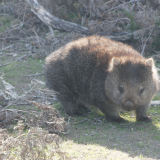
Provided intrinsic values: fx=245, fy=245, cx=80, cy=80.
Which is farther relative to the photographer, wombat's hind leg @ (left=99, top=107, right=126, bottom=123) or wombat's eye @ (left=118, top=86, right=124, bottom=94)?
wombat's hind leg @ (left=99, top=107, right=126, bottom=123)

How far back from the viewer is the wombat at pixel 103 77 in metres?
4.27

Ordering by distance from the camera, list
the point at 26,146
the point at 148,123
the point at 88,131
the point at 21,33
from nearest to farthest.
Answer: the point at 26,146
the point at 88,131
the point at 148,123
the point at 21,33

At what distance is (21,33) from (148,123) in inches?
243

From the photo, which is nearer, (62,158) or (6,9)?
(62,158)

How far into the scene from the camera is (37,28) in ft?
30.8

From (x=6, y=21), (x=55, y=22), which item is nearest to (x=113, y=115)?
(x=55, y=22)

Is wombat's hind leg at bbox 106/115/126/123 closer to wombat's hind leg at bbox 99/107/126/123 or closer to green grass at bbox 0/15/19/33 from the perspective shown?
wombat's hind leg at bbox 99/107/126/123

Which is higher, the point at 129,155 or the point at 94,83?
the point at 94,83

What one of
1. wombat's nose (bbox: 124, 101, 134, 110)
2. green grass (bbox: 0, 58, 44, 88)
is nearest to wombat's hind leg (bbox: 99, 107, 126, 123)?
wombat's nose (bbox: 124, 101, 134, 110)

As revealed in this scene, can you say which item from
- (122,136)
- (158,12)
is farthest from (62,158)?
(158,12)

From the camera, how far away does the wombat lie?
14.0ft

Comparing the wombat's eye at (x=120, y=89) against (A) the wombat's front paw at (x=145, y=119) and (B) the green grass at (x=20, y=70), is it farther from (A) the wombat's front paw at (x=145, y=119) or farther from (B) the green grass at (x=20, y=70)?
(B) the green grass at (x=20, y=70)

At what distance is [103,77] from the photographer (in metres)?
4.72

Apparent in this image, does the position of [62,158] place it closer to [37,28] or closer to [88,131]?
[88,131]
